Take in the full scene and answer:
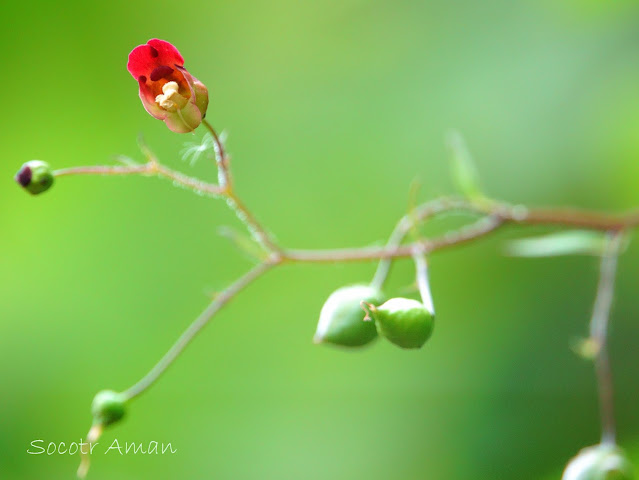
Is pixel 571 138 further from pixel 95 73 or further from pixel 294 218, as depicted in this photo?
pixel 95 73

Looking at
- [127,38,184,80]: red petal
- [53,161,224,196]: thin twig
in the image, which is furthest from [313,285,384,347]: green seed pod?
[127,38,184,80]: red petal

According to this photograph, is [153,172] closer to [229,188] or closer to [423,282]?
[229,188]

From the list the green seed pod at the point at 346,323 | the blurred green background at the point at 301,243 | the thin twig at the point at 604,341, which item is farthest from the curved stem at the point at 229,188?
the blurred green background at the point at 301,243

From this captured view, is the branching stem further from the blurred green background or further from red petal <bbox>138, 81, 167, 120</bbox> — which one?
the blurred green background

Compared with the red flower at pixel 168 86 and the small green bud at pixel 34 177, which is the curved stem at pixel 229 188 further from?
the small green bud at pixel 34 177

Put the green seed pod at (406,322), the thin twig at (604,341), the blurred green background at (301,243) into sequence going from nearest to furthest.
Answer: the green seed pod at (406,322)
the thin twig at (604,341)
the blurred green background at (301,243)

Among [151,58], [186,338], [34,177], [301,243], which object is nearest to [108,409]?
[186,338]
